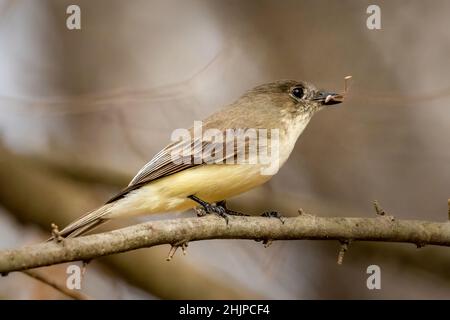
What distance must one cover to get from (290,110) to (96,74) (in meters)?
2.84

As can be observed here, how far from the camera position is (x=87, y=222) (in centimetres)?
430

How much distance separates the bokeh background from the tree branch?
1.13 meters

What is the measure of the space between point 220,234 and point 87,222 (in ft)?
2.71

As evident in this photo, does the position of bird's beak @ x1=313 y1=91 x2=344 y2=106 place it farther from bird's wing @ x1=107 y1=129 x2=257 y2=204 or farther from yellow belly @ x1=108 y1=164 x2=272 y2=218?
yellow belly @ x1=108 y1=164 x2=272 y2=218

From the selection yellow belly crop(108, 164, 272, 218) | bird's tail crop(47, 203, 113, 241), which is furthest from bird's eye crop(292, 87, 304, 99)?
bird's tail crop(47, 203, 113, 241)

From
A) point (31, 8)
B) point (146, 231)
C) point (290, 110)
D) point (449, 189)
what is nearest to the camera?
point (146, 231)

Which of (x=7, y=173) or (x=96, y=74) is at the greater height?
(x=96, y=74)

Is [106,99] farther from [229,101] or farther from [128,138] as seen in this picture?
[229,101]

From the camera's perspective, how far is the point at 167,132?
6.24 m

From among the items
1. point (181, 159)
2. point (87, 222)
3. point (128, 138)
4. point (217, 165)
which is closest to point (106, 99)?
point (128, 138)

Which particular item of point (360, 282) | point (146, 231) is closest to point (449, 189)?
point (360, 282)

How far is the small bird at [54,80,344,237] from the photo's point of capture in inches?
175

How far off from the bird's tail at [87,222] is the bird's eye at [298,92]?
4.89 ft
